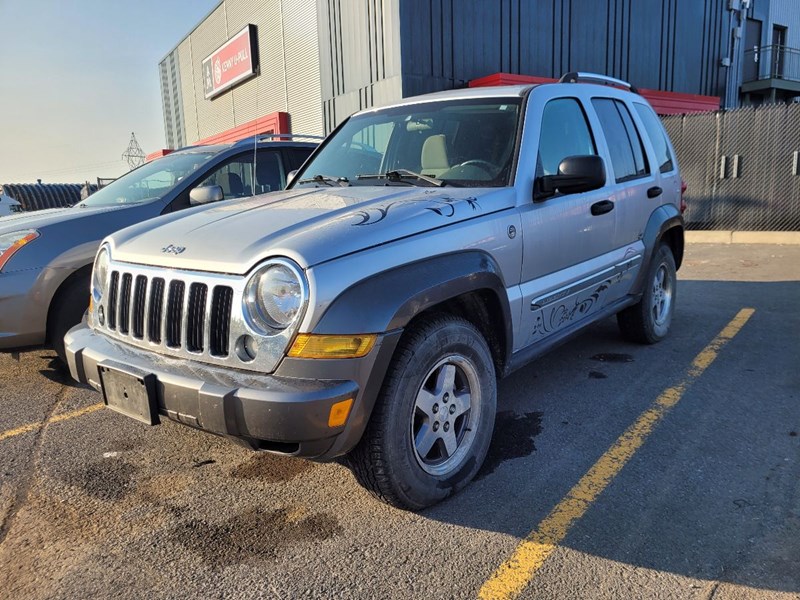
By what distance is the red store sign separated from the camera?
20688 mm

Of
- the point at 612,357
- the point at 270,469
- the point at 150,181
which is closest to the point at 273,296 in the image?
the point at 270,469

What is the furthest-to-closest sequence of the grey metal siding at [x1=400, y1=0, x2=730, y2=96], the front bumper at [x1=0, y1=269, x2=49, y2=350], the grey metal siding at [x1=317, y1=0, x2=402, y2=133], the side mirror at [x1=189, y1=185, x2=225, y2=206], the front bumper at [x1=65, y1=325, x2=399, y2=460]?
the grey metal siding at [x1=400, y1=0, x2=730, y2=96] → the grey metal siding at [x1=317, y1=0, x2=402, y2=133] → the side mirror at [x1=189, y1=185, x2=225, y2=206] → the front bumper at [x1=0, y1=269, x2=49, y2=350] → the front bumper at [x1=65, y1=325, x2=399, y2=460]

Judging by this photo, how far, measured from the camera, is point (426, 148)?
144 inches

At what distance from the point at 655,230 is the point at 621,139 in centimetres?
77

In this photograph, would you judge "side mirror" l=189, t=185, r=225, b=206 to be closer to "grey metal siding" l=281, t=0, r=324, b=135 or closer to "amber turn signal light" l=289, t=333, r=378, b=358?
"amber turn signal light" l=289, t=333, r=378, b=358

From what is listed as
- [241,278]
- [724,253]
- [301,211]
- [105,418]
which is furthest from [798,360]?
[724,253]

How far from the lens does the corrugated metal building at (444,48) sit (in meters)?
14.0

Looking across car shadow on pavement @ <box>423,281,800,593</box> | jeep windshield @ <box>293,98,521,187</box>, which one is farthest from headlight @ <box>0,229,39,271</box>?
car shadow on pavement @ <box>423,281,800,593</box>

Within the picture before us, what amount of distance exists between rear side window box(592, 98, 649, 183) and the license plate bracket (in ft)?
10.8

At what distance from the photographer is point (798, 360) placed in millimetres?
4664

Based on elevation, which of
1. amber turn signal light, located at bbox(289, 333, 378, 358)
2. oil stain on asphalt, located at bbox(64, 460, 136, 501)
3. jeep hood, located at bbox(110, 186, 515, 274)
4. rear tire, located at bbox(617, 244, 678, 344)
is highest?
jeep hood, located at bbox(110, 186, 515, 274)

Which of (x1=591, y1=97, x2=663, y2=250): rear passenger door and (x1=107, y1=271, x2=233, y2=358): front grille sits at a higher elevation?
(x1=591, y1=97, x2=663, y2=250): rear passenger door

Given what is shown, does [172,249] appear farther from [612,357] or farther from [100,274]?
[612,357]

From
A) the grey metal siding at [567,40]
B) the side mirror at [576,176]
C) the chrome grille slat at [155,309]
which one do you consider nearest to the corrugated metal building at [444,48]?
the grey metal siding at [567,40]
